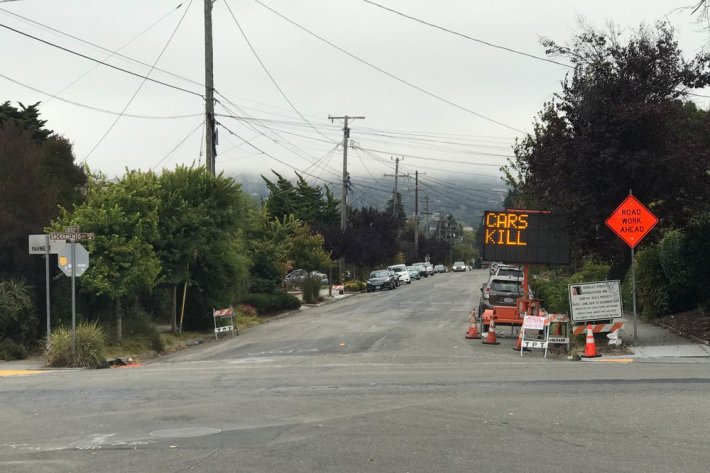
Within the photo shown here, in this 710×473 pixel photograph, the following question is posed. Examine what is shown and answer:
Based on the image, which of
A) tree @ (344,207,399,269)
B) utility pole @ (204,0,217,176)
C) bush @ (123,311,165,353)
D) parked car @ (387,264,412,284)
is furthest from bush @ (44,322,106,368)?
parked car @ (387,264,412,284)

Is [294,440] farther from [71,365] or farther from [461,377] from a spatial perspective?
[71,365]

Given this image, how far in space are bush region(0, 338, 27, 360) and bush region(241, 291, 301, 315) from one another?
1453 cm

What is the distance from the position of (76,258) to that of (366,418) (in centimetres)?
1172

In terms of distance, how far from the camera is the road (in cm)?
709

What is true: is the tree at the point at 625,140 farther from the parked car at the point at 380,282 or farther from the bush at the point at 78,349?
the parked car at the point at 380,282

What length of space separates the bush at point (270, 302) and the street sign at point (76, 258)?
14.9m

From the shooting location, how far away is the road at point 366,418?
7.09m

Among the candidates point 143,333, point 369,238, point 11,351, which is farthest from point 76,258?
point 369,238

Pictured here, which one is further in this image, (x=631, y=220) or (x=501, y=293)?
(x=501, y=293)

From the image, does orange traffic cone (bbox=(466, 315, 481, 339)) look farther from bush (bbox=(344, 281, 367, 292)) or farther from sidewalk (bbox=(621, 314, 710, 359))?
bush (bbox=(344, 281, 367, 292))

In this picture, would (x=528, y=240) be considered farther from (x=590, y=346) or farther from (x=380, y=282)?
(x=380, y=282)

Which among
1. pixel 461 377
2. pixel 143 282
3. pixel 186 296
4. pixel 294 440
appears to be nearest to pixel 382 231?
pixel 186 296

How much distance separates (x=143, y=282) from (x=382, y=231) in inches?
1790

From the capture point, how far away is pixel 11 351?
1872 cm
